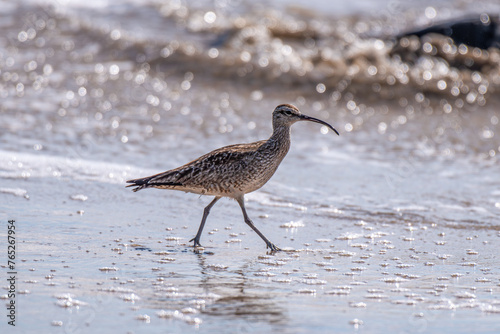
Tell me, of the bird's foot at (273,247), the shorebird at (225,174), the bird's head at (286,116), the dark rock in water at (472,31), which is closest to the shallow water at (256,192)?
the bird's foot at (273,247)

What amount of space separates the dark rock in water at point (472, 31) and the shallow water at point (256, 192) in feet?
1.80

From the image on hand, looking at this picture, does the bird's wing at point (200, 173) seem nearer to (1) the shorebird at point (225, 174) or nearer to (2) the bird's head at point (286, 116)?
(1) the shorebird at point (225, 174)

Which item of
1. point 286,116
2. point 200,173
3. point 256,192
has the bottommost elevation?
point 256,192

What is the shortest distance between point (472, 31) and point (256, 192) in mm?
8754

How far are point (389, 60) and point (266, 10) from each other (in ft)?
15.5

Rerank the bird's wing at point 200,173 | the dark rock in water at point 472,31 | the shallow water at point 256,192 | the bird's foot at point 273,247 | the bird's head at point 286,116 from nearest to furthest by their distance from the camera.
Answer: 1. the shallow water at point 256,192
2. the bird's foot at point 273,247
3. the bird's wing at point 200,173
4. the bird's head at point 286,116
5. the dark rock in water at point 472,31

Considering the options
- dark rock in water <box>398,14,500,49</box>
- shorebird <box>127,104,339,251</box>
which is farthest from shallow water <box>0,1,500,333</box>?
dark rock in water <box>398,14,500,49</box>

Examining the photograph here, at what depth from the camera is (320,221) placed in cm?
694

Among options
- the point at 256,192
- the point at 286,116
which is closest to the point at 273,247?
the point at 286,116

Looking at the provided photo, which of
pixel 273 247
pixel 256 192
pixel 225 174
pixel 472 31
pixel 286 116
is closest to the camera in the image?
pixel 273 247

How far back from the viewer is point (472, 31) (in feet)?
49.3

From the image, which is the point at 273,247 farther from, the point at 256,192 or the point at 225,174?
the point at 256,192

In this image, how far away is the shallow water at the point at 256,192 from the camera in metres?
4.71

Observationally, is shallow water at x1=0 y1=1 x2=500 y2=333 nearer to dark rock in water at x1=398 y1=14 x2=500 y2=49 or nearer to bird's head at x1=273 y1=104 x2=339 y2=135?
dark rock in water at x1=398 y1=14 x2=500 y2=49
